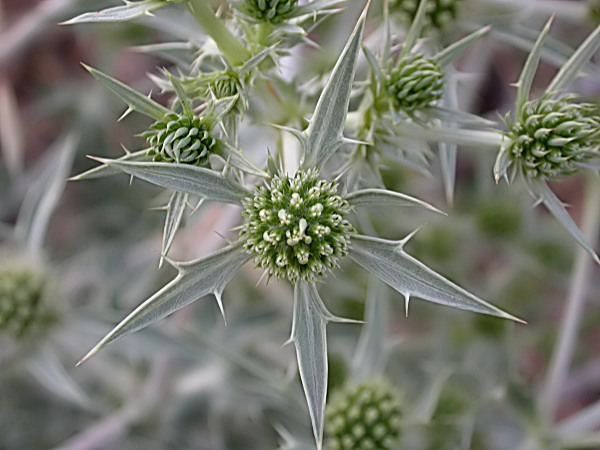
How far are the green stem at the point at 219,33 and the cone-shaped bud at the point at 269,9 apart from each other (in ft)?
0.17

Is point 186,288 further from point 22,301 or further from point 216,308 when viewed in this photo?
point 216,308

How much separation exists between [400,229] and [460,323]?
415 mm

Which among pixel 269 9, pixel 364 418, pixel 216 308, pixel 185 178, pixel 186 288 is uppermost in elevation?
pixel 269 9

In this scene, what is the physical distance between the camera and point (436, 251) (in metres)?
2.21

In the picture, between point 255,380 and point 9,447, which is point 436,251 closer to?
point 255,380

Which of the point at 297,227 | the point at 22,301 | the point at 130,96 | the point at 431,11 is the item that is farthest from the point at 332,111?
the point at 22,301

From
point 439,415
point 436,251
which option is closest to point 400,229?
point 436,251

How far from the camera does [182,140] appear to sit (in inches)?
38.2

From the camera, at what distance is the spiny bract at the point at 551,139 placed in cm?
110

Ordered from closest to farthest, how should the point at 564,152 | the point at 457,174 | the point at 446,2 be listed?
1. the point at 564,152
2. the point at 446,2
3. the point at 457,174

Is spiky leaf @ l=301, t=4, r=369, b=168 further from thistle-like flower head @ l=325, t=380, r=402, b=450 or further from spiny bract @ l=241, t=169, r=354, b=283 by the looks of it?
thistle-like flower head @ l=325, t=380, r=402, b=450

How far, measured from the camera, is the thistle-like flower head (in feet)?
4.86

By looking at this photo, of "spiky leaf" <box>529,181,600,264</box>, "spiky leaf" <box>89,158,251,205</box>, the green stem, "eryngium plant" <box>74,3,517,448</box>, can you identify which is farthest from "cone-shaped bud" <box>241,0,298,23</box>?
"spiky leaf" <box>529,181,600,264</box>

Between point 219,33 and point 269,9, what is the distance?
0.31ft
